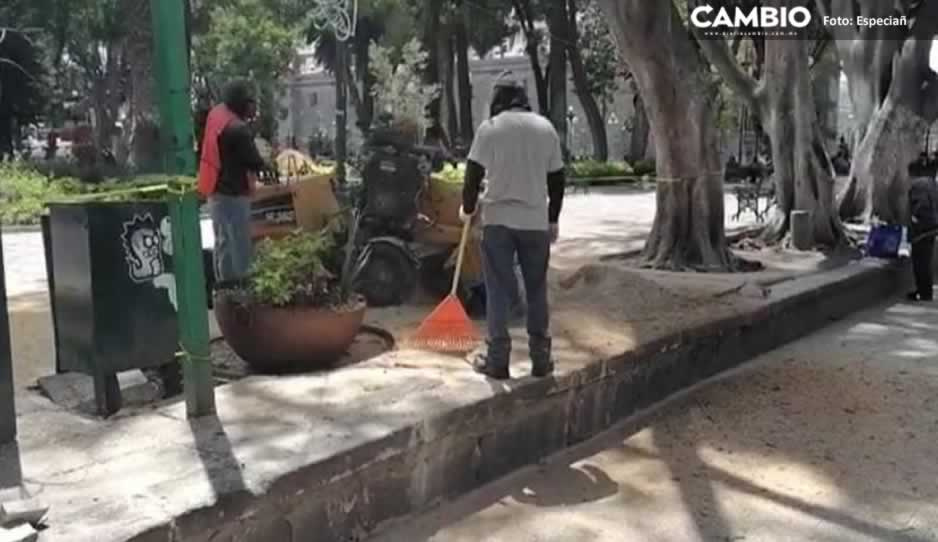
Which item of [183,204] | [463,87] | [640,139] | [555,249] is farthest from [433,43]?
[183,204]

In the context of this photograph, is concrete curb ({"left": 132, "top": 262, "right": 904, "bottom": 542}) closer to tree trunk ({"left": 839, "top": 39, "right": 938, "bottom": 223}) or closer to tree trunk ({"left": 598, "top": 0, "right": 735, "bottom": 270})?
tree trunk ({"left": 598, "top": 0, "right": 735, "bottom": 270})

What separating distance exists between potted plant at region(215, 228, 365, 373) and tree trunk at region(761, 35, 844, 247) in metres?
7.58

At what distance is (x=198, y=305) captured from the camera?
438cm

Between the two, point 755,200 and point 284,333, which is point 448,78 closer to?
point 755,200

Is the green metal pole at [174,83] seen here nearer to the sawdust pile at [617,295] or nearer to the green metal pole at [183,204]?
the green metal pole at [183,204]

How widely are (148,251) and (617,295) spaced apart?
4.03 metres

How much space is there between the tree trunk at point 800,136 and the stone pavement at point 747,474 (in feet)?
15.5

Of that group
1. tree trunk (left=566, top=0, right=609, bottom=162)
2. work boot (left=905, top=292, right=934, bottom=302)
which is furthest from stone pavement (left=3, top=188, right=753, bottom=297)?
tree trunk (left=566, top=0, right=609, bottom=162)

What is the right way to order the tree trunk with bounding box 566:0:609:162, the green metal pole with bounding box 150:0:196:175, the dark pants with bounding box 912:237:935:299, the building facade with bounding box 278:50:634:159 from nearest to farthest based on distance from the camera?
the green metal pole with bounding box 150:0:196:175 → the dark pants with bounding box 912:237:935:299 → the tree trunk with bounding box 566:0:609:162 → the building facade with bounding box 278:50:634:159

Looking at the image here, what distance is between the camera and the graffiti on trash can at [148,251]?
4.93 metres

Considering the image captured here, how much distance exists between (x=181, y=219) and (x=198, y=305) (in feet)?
1.22

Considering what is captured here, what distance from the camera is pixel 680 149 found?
1006 centimetres

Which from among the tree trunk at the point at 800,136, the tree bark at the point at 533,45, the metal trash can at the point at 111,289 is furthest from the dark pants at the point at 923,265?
the tree bark at the point at 533,45

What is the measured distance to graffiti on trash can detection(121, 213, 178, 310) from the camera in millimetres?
4926
